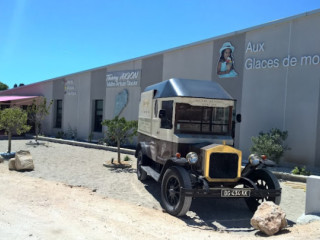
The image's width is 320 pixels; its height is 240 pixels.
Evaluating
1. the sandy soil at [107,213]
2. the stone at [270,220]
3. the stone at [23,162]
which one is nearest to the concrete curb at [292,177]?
the sandy soil at [107,213]

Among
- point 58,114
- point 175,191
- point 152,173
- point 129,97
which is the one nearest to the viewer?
point 175,191

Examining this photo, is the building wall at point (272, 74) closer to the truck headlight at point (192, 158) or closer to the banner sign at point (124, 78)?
the banner sign at point (124, 78)

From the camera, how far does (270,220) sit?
5023mm

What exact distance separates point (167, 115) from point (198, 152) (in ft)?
3.99

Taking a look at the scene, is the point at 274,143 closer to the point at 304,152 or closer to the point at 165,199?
the point at 304,152

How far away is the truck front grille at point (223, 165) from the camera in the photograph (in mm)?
5977

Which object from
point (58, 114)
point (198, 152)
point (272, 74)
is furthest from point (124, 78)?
point (198, 152)

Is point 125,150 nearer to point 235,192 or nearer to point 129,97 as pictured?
point 129,97

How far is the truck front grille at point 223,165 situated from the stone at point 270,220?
3.54 feet

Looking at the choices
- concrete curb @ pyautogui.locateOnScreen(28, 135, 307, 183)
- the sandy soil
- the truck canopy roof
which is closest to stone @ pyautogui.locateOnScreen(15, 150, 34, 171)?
the sandy soil

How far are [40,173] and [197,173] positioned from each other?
5.80m

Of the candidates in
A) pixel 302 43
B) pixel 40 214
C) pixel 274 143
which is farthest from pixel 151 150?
pixel 302 43

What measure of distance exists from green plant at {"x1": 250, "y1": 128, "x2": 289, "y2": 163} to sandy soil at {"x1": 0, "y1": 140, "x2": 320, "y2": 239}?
1.53 metres

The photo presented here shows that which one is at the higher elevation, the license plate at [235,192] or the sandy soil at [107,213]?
the license plate at [235,192]
